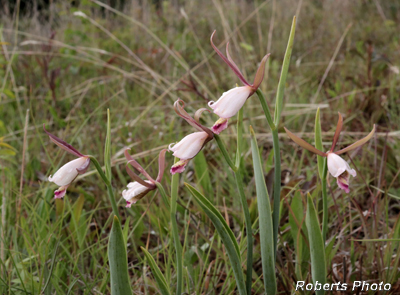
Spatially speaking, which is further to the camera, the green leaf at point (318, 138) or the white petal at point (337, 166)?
the green leaf at point (318, 138)

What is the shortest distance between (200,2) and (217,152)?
4.97m

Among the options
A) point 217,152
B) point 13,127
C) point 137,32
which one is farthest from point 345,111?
point 137,32

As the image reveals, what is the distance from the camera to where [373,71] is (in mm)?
2674

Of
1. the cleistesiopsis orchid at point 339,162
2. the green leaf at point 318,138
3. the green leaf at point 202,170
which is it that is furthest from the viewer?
the green leaf at point 202,170

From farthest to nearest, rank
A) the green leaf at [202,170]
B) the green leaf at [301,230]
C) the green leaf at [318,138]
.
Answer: the green leaf at [202,170] < the green leaf at [301,230] < the green leaf at [318,138]

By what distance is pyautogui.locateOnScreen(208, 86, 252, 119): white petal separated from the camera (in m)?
0.69

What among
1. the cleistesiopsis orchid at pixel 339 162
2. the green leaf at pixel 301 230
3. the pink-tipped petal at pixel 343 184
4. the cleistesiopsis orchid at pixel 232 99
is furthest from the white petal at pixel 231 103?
the green leaf at pixel 301 230

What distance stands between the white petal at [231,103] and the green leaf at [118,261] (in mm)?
283

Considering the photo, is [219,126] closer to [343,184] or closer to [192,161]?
[343,184]

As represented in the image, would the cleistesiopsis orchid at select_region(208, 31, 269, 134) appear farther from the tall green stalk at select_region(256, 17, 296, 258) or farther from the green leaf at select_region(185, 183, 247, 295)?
the green leaf at select_region(185, 183, 247, 295)

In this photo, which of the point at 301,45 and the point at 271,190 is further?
the point at 301,45

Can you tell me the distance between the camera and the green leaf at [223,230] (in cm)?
72

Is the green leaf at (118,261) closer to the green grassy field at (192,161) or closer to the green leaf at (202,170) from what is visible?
the green grassy field at (192,161)

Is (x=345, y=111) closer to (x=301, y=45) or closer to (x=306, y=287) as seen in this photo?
(x=306, y=287)
